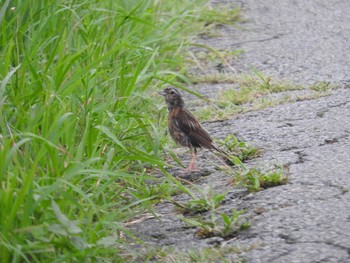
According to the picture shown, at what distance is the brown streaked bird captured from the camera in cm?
577

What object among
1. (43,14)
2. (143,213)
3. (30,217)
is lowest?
(143,213)

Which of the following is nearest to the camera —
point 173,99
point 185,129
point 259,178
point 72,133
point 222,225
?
point 222,225

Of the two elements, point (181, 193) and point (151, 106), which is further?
point (151, 106)

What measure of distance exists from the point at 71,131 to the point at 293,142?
61.0 inches

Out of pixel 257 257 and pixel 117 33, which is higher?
pixel 117 33

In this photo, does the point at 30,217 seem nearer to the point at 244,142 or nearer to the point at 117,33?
the point at 244,142

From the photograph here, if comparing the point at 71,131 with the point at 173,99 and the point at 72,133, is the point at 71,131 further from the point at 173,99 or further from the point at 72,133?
the point at 173,99

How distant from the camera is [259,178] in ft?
17.0

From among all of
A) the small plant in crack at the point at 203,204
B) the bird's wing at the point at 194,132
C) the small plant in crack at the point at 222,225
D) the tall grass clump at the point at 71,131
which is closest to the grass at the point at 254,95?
the tall grass clump at the point at 71,131

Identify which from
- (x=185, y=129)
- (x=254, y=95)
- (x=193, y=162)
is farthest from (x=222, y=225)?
(x=254, y=95)

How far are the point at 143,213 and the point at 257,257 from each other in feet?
3.25

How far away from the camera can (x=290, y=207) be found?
474 cm

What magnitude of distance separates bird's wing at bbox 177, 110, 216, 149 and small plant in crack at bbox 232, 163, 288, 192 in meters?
0.47

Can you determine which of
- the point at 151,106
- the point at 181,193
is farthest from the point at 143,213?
the point at 151,106
